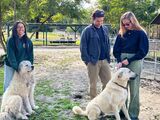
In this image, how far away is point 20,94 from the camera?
6578 millimetres

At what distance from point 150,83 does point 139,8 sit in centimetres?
2076

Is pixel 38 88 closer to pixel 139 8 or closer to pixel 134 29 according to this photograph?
pixel 134 29

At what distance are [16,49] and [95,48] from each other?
1.57 metres

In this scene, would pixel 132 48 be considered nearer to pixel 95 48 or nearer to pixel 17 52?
pixel 95 48

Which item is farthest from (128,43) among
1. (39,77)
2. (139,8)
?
(139,8)

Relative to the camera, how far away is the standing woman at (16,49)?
6.55 m

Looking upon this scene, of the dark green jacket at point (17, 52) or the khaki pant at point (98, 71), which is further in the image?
the khaki pant at point (98, 71)

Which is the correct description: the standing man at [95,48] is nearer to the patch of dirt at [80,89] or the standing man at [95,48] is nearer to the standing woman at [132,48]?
the standing woman at [132,48]

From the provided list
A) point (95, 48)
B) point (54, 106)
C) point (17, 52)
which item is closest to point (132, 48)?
point (95, 48)

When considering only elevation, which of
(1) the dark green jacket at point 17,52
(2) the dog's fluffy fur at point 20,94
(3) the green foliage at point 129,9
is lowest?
(2) the dog's fluffy fur at point 20,94

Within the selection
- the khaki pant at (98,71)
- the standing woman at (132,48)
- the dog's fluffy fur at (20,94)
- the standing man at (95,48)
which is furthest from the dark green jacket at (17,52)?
the standing woman at (132,48)

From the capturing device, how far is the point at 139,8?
30.9 meters

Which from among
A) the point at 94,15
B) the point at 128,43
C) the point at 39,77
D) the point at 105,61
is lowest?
the point at 39,77

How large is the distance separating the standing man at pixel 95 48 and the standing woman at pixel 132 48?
49 centimetres
